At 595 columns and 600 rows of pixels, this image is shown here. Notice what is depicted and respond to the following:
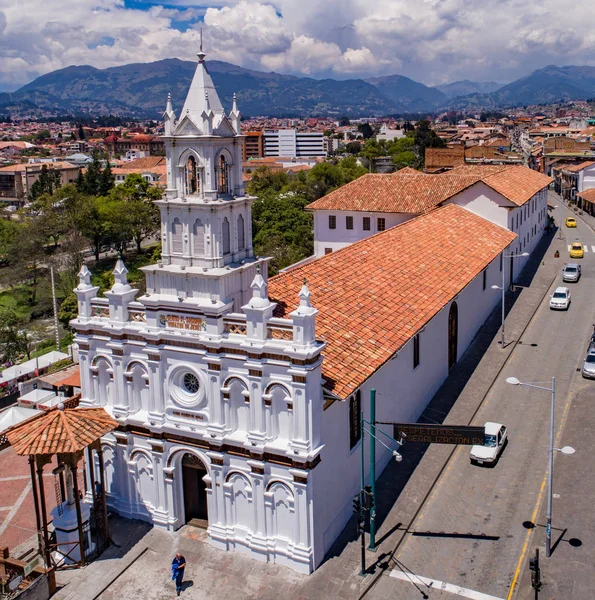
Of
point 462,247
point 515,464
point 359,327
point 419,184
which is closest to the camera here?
point 359,327

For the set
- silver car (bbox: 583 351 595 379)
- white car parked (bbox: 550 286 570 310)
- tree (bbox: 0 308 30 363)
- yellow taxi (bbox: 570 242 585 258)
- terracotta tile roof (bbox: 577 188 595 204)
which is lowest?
tree (bbox: 0 308 30 363)

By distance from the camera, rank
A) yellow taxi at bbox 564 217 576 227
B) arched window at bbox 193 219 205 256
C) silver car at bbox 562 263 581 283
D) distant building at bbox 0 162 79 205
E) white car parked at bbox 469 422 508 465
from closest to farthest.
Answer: arched window at bbox 193 219 205 256, white car parked at bbox 469 422 508 465, silver car at bbox 562 263 581 283, yellow taxi at bbox 564 217 576 227, distant building at bbox 0 162 79 205

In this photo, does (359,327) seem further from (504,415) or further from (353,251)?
(504,415)

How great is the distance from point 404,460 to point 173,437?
1000 centimetres

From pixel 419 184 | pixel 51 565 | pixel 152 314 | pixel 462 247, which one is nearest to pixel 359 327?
pixel 152 314

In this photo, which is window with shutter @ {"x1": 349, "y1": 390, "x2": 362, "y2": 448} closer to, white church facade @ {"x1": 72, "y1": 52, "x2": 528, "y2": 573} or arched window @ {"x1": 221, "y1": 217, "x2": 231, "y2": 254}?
white church facade @ {"x1": 72, "y1": 52, "x2": 528, "y2": 573}

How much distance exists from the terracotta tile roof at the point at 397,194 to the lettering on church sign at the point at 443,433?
34499 mm

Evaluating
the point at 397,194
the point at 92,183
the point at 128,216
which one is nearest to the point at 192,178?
the point at 397,194

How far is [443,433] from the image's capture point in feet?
70.2

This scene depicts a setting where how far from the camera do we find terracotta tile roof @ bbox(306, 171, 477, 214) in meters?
54.8

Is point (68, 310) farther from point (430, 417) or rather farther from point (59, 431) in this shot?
point (59, 431)

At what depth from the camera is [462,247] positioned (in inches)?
1624

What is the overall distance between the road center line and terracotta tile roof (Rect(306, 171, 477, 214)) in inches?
1430

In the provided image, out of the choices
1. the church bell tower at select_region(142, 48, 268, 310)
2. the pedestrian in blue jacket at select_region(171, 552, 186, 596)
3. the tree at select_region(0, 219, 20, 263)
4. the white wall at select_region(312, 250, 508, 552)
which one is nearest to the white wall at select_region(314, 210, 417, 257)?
the white wall at select_region(312, 250, 508, 552)
